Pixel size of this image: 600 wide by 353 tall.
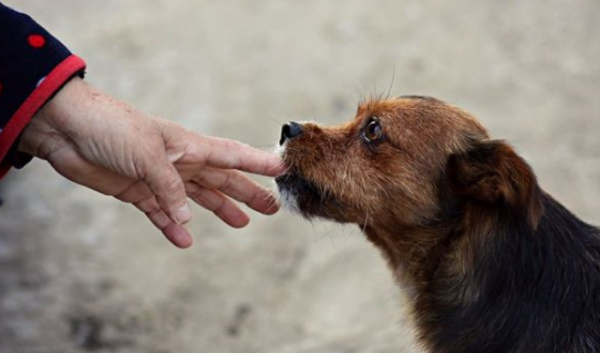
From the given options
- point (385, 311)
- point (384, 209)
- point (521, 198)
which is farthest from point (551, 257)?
point (385, 311)

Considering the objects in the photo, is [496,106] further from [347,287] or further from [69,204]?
[69,204]

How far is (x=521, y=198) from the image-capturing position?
2.32 metres

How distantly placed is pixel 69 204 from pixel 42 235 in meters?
0.28

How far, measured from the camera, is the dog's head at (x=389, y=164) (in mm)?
2656

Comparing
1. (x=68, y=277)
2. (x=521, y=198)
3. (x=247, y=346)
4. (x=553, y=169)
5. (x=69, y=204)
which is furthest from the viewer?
(x=553, y=169)

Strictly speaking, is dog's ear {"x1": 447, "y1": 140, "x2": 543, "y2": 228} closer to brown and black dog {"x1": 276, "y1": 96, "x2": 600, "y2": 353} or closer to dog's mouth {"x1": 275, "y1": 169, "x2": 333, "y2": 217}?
brown and black dog {"x1": 276, "y1": 96, "x2": 600, "y2": 353}

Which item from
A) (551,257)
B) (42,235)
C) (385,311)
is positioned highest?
(42,235)

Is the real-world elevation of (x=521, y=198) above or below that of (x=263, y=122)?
below

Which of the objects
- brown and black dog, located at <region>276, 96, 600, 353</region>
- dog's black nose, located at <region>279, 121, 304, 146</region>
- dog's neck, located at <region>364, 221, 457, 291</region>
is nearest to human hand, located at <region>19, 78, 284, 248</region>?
dog's black nose, located at <region>279, 121, 304, 146</region>

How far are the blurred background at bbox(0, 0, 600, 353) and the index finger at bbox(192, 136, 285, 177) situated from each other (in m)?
0.83

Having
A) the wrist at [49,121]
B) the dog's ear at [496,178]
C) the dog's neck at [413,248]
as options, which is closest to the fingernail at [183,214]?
the wrist at [49,121]

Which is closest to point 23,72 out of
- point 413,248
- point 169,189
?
point 169,189

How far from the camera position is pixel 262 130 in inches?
198

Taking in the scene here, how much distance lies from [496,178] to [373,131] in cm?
53
